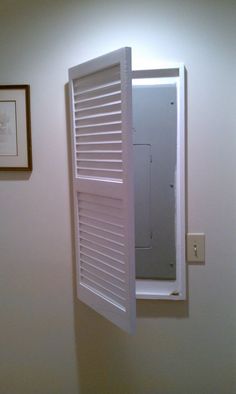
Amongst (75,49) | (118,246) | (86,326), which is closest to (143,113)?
(75,49)

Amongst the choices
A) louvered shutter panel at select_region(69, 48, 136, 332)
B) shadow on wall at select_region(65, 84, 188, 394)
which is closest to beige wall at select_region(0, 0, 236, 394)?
shadow on wall at select_region(65, 84, 188, 394)

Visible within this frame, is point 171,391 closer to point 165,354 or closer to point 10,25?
point 165,354

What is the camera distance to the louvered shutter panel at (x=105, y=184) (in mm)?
1166

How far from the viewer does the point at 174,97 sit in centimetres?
145

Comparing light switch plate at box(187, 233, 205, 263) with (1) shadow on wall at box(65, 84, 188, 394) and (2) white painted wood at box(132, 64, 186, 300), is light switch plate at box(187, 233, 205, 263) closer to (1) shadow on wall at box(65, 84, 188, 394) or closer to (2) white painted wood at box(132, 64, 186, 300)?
(2) white painted wood at box(132, 64, 186, 300)

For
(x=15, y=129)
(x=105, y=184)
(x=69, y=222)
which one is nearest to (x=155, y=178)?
(x=105, y=184)

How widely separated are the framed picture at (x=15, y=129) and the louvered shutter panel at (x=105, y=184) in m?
0.23

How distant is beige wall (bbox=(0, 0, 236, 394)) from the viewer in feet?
4.72

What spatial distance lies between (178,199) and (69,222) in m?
0.50

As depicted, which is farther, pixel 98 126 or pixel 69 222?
pixel 69 222

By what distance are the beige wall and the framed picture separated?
0.03 metres

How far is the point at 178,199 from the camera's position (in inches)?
58.5

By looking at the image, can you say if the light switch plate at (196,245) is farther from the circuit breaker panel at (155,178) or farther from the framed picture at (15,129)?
the framed picture at (15,129)

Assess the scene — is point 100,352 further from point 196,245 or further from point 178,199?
point 178,199
